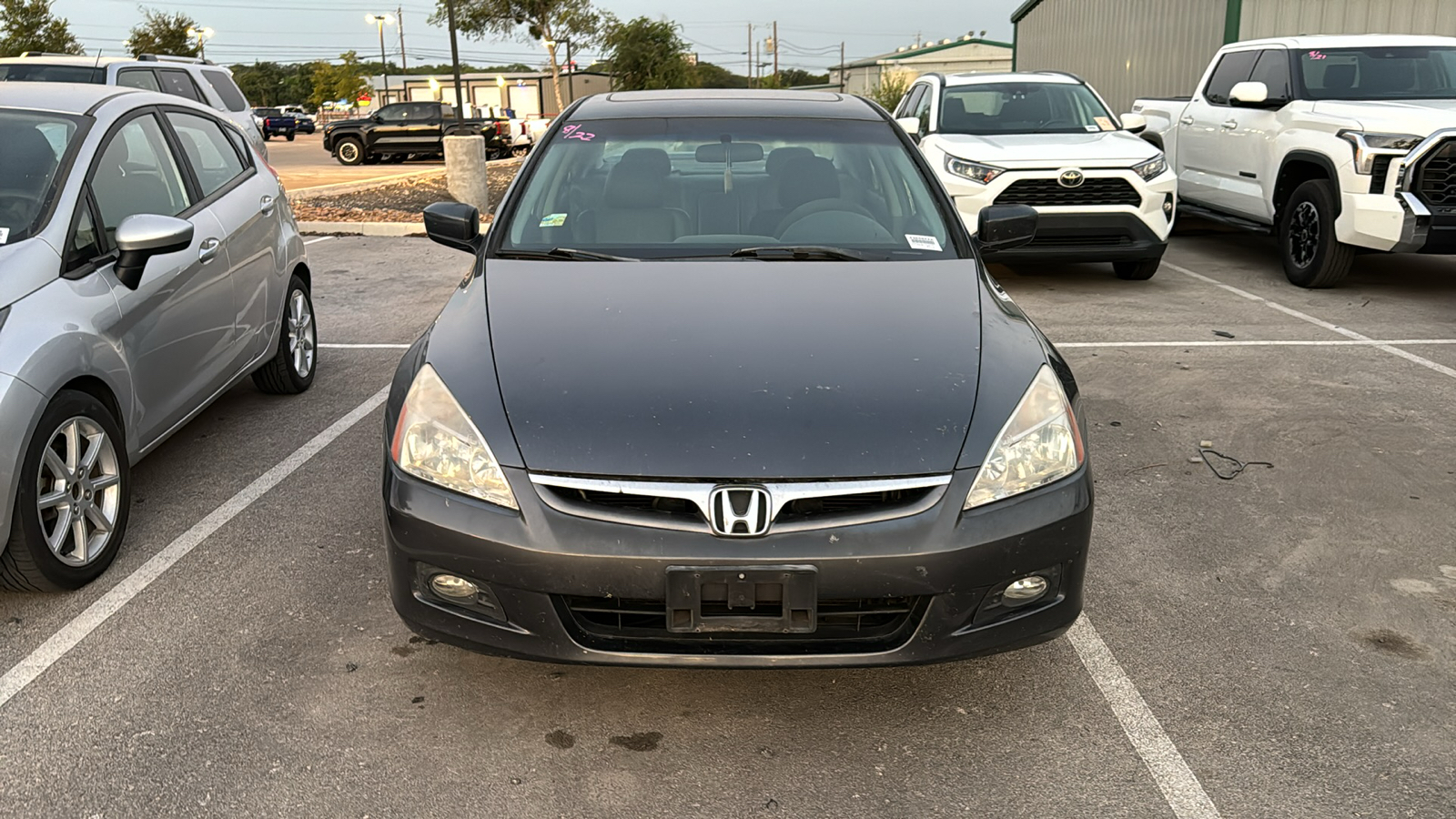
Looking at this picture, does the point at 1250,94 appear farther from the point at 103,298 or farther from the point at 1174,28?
the point at 1174,28

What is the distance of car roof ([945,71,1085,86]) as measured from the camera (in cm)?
1034

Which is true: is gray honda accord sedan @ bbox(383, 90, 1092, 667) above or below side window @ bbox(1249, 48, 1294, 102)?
below

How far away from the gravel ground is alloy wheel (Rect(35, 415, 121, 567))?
8.90m

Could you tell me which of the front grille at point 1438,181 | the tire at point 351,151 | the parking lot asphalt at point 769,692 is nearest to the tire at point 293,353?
the parking lot asphalt at point 769,692

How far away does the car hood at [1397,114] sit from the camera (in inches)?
312

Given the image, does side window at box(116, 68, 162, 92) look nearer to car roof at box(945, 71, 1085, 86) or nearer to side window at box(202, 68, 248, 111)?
side window at box(202, 68, 248, 111)

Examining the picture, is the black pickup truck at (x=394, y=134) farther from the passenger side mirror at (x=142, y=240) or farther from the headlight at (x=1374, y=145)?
the passenger side mirror at (x=142, y=240)

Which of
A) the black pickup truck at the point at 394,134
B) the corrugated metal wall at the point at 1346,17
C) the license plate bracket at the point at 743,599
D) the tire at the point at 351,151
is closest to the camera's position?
the license plate bracket at the point at 743,599

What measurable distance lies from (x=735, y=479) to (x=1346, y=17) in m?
16.0

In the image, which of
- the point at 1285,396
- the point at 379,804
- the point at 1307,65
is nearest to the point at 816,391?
the point at 379,804

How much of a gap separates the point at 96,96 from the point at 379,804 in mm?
3359

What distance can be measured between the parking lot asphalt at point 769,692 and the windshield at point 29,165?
1.14m

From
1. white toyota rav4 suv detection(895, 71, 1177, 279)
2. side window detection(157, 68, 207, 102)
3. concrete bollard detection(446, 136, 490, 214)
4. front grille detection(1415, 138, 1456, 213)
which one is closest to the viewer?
front grille detection(1415, 138, 1456, 213)

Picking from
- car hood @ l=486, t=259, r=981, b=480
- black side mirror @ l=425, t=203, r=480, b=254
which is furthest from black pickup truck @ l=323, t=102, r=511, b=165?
car hood @ l=486, t=259, r=981, b=480
